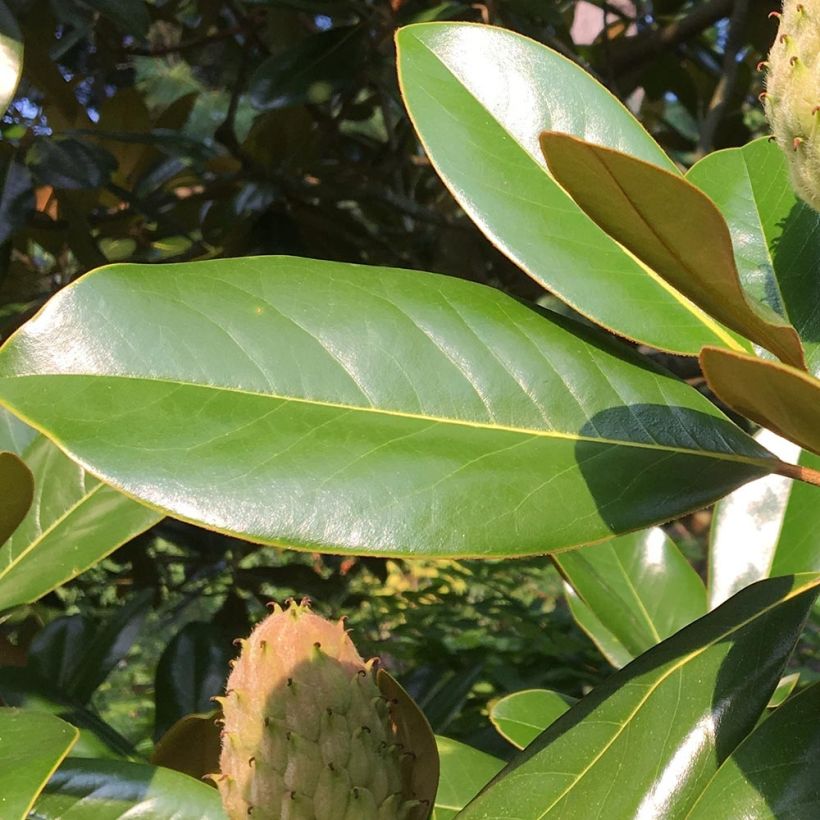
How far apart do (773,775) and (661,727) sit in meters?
0.08

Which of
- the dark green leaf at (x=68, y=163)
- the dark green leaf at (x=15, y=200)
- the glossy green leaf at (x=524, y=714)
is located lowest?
the glossy green leaf at (x=524, y=714)

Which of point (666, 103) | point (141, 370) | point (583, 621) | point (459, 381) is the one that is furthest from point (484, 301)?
point (666, 103)

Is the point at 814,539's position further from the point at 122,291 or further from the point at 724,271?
the point at 122,291

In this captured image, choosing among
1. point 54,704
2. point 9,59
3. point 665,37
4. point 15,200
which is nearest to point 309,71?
point 15,200

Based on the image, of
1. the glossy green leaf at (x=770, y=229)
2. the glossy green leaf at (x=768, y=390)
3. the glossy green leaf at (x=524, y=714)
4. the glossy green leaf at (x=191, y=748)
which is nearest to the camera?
the glossy green leaf at (x=768, y=390)

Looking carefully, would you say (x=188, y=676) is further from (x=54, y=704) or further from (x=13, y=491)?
(x=13, y=491)

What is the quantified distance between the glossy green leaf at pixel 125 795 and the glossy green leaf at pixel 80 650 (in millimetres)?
514

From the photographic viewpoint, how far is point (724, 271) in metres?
0.63

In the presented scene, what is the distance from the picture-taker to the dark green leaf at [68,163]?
5.61 feet

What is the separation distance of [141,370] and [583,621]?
0.83m

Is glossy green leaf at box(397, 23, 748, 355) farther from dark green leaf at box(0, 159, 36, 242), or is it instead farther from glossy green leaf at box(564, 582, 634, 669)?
dark green leaf at box(0, 159, 36, 242)

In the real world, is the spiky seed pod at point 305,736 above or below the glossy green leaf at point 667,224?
below

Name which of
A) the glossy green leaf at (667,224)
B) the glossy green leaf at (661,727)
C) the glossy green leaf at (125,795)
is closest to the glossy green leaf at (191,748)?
the glossy green leaf at (125,795)

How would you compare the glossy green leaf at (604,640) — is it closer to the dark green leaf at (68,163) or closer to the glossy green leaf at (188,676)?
the glossy green leaf at (188,676)
